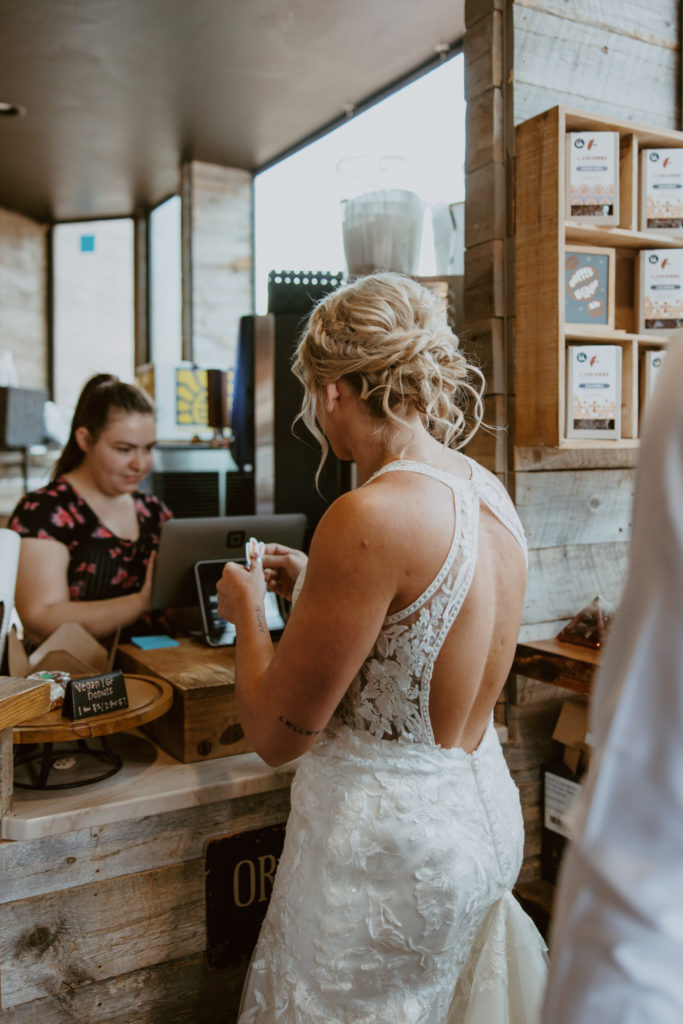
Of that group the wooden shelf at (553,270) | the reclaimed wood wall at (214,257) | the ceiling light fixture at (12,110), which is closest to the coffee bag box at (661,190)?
the wooden shelf at (553,270)

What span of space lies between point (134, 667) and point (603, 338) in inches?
55.1

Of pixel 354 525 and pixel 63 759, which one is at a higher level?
pixel 354 525

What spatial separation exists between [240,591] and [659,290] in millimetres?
1403

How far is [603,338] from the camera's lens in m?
1.97

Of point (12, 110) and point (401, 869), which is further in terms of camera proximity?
point (12, 110)

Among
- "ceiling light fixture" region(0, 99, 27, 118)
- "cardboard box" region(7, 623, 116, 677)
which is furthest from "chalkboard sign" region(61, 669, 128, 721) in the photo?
"ceiling light fixture" region(0, 99, 27, 118)

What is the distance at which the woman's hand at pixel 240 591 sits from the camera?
4.66ft

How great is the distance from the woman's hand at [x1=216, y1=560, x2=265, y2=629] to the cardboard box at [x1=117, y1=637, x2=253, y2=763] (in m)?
0.23

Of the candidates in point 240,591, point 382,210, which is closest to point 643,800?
point 240,591

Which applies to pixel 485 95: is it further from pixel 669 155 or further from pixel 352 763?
pixel 352 763

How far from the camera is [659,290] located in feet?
6.82

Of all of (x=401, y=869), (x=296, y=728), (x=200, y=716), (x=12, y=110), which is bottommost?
(x=401, y=869)

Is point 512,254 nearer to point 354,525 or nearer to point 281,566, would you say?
point 281,566

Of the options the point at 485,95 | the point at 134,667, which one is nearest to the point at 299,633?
the point at 134,667
